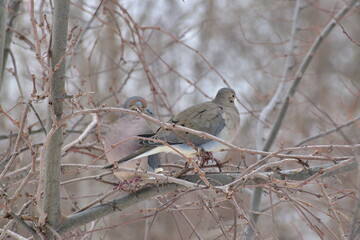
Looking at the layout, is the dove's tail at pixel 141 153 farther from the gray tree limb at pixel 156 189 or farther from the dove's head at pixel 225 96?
the dove's head at pixel 225 96

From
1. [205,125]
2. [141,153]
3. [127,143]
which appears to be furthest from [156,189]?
[205,125]

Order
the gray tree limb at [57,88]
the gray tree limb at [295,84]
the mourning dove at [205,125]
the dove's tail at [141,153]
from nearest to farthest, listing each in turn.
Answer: the gray tree limb at [57,88], the dove's tail at [141,153], the mourning dove at [205,125], the gray tree limb at [295,84]

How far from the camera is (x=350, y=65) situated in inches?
518

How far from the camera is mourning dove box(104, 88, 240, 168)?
321 centimetres

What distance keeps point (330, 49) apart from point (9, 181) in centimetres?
1122

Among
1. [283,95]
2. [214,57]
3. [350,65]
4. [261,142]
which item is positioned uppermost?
[214,57]

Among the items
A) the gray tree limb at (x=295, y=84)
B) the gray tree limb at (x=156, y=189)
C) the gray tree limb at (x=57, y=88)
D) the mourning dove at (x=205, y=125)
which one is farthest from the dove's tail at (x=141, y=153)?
the gray tree limb at (x=295, y=84)

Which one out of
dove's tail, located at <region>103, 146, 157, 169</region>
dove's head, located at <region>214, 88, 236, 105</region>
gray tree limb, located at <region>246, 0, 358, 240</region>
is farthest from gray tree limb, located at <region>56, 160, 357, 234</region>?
gray tree limb, located at <region>246, 0, 358, 240</region>

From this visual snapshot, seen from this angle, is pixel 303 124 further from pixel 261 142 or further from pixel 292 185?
pixel 292 185

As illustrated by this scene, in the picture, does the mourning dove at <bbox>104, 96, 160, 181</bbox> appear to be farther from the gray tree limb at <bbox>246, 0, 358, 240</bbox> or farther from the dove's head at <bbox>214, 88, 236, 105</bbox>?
the gray tree limb at <bbox>246, 0, 358, 240</bbox>

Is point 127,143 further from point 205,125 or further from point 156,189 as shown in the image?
point 205,125

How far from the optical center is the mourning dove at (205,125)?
3.21 meters

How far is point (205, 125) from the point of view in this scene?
346 centimetres

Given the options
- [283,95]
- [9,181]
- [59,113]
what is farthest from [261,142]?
[59,113]
